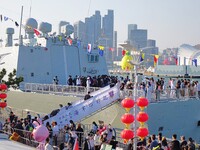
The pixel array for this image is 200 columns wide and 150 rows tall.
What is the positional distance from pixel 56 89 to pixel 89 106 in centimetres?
621

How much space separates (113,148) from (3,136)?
456cm

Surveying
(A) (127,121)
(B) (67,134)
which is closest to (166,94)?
(B) (67,134)

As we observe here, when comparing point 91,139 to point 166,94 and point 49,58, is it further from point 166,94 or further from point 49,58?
point 49,58

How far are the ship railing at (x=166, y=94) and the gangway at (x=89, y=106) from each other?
626 millimetres

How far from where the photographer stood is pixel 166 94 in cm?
2180

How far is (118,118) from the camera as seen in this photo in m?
20.4

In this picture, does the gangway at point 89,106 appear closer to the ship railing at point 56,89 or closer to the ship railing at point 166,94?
the ship railing at point 166,94

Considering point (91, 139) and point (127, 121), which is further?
point (91, 139)

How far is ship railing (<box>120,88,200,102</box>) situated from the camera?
64.6ft

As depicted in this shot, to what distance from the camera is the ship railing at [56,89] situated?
24.4 m

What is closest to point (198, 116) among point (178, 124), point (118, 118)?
point (178, 124)

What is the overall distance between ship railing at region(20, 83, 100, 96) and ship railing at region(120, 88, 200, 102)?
3979mm

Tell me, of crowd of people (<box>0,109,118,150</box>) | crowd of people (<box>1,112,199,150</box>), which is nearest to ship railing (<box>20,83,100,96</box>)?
crowd of people (<box>1,112,199,150</box>)

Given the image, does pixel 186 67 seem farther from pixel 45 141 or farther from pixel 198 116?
pixel 45 141
